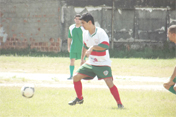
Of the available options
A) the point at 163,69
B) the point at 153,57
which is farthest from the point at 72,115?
the point at 153,57

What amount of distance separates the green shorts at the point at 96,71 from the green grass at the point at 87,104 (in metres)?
0.65

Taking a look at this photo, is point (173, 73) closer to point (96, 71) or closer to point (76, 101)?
point (96, 71)

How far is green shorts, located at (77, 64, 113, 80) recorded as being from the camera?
19.5ft

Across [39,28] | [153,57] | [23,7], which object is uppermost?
[23,7]

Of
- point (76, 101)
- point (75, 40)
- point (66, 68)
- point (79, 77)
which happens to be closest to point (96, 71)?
point (79, 77)

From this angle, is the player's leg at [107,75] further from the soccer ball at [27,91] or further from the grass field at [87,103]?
the soccer ball at [27,91]

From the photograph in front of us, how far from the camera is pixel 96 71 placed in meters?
6.01

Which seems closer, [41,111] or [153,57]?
[41,111]

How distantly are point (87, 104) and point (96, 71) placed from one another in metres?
0.80

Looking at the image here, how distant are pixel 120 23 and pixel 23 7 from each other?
22.7 ft

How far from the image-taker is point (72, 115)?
5.26 metres

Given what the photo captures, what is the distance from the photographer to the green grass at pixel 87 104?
17.8 ft

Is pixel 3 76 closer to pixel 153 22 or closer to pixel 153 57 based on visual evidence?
pixel 153 57

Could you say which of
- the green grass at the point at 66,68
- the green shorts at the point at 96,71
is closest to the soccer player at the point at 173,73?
the green shorts at the point at 96,71
